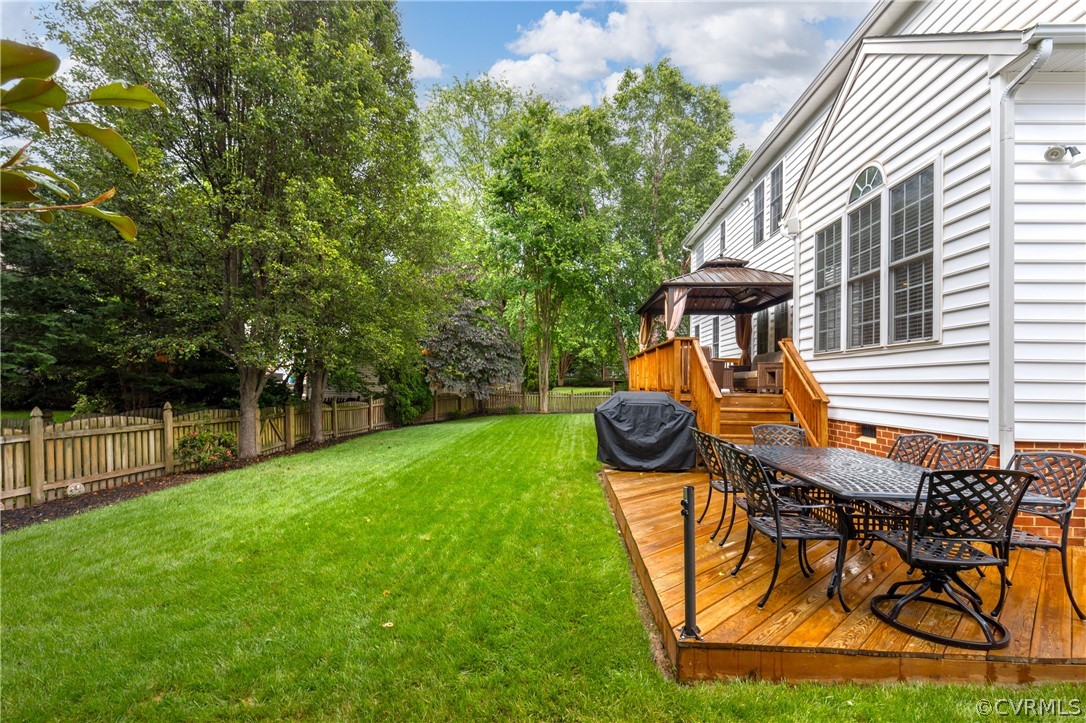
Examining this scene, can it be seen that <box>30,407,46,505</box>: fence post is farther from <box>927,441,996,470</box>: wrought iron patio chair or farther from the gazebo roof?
<box>927,441,996,470</box>: wrought iron patio chair

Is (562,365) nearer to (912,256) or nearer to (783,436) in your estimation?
(783,436)

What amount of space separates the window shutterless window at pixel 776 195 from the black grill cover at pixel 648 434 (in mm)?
5565

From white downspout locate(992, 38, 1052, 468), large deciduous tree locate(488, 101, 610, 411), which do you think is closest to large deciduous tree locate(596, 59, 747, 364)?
large deciduous tree locate(488, 101, 610, 411)

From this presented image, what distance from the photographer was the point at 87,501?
20.9 ft

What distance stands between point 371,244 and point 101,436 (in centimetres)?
574

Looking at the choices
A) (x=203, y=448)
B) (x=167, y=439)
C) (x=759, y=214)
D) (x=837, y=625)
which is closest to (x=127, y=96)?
(x=837, y=625)

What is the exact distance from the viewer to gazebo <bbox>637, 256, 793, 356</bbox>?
28.1 feet

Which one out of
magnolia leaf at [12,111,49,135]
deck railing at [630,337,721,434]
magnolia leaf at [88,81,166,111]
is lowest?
deck railing at [630,337,721,434]

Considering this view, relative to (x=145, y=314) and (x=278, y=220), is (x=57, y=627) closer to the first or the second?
(x=278, y=220)

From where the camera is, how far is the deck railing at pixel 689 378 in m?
6.87

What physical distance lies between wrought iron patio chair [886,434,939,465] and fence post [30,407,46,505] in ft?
32.8

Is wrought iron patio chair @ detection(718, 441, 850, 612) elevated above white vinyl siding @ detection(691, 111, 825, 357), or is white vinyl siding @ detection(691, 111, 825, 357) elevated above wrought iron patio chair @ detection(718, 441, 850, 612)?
white vinyl siding @ detection(691, 111, 825, 357)

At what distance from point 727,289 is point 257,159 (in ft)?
30.8

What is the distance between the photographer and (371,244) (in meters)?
10.3
